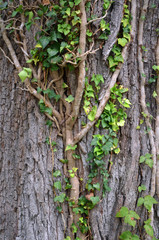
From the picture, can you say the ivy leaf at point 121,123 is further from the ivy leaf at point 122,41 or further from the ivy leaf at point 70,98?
the ivy leaf at point 122,41

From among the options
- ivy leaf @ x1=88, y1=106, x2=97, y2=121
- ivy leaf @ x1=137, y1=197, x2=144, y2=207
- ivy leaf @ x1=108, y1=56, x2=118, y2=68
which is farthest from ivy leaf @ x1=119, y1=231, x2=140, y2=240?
ivy leaf @ x1=108, y1=56, x2=118, y2=68

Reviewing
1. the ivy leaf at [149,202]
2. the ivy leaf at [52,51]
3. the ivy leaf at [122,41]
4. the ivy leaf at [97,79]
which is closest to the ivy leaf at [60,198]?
the ivy leaf at [149,202]

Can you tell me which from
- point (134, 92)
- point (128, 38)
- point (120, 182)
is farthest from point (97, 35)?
point (120, 182)

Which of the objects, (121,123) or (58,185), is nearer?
(58,185)

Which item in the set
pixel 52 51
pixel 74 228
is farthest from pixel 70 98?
pixel 74 228

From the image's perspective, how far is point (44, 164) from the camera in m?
1.72

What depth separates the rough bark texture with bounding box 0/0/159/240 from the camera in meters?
1.69

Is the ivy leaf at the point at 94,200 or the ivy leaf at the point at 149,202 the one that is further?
the ivy leaf at the point at 149,202

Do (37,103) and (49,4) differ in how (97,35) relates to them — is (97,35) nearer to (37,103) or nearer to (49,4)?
(49,4)

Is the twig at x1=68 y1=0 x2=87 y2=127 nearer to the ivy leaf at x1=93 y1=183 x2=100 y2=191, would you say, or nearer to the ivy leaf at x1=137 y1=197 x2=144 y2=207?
the ivy leaf at x1=93 y1=183 x2=100 y2=191

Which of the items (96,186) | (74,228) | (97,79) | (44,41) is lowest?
(74,228)

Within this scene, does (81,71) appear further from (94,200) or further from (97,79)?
(94,200)

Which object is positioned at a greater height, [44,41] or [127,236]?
[44,41]

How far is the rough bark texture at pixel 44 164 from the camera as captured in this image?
1692 millimetres
